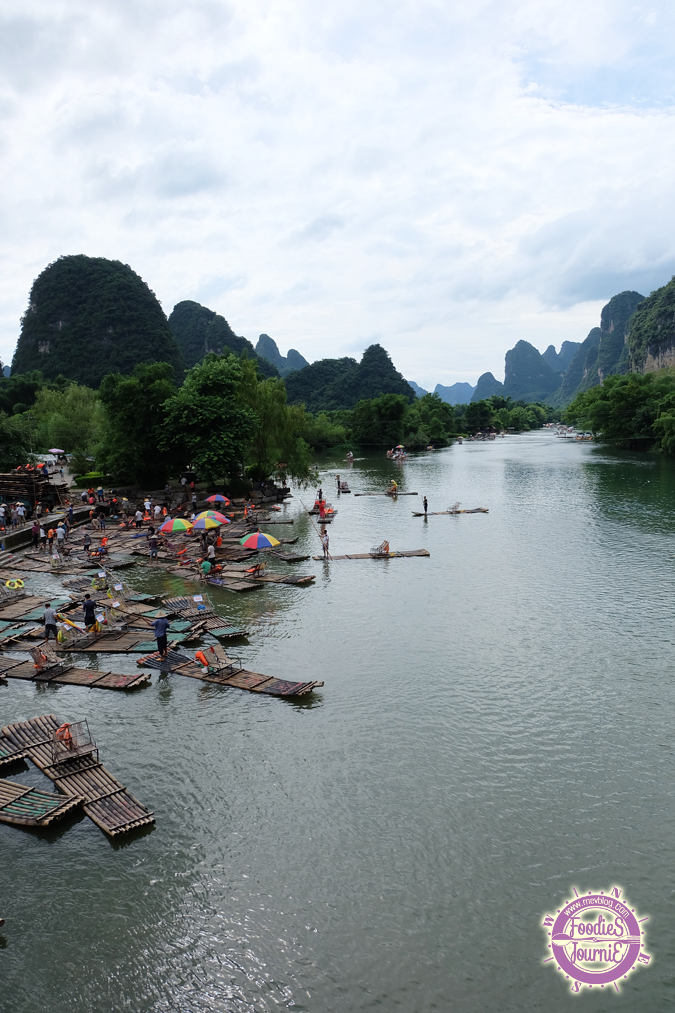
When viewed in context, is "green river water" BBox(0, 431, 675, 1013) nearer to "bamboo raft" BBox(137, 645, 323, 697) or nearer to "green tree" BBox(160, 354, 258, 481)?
"bamboo raft" BBox(137, 645, 323, 697)

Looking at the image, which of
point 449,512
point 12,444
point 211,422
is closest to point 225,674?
point 449,512

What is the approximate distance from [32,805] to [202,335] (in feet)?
581

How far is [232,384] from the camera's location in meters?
45.5

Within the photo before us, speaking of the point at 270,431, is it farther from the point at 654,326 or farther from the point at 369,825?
the point at 654,326

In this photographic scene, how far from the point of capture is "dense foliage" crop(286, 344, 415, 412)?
6732 inches

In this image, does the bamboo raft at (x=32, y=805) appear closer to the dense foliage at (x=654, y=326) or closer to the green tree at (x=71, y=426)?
the green tree at (x=71, y=426)

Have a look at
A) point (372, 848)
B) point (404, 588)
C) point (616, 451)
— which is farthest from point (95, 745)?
point (616, 451)

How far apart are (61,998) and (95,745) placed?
5804 millimetres

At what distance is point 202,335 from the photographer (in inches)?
6929

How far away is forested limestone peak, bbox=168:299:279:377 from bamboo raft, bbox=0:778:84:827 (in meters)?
157

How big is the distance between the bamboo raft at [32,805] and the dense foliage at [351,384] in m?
156

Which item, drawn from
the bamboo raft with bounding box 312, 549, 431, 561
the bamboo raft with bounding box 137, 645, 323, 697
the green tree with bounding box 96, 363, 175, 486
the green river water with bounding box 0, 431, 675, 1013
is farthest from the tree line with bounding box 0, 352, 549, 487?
the bamboo raft with bounding box 137, 645, 323, 697

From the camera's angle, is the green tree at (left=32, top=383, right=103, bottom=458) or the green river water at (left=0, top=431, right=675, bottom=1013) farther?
the green tree at (left=32, top=383, right=103, bottom=458)

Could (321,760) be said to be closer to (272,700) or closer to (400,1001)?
(272,700)
